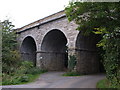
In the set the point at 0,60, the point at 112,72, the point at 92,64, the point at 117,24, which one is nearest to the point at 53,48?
the point at 92,64

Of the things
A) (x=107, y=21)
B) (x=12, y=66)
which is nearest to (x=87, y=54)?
(x=12, y=66)

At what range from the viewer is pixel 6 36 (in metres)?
16.8

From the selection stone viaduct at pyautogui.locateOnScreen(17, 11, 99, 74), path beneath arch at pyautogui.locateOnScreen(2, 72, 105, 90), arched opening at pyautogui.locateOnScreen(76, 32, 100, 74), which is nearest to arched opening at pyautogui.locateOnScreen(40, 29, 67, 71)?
stone viaduct at pyautogui.locateOnScreen(17, 11, 99, 74)

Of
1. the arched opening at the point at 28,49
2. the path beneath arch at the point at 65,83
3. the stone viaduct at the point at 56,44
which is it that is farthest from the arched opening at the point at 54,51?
the path beneath arch at the point at 65,83

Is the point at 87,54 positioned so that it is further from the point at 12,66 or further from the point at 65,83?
the point at 12,66

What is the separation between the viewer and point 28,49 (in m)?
24.8

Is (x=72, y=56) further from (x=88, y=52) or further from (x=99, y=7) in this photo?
(x=99, y=7)

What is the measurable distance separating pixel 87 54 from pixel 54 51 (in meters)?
5.45

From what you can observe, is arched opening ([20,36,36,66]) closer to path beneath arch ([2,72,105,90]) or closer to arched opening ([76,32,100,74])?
arched opening ([76,32,100,74])

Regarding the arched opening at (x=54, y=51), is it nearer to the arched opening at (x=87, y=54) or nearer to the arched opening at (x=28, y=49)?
the arched opening at (x=87, y=54)

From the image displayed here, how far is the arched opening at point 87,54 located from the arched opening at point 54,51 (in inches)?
157

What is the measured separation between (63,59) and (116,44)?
588 inches

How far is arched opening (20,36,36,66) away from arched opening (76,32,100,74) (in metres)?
9.45

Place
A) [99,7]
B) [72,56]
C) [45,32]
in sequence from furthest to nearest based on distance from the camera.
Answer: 1. [45,32]
2. [72,56]
3. [99,7]
